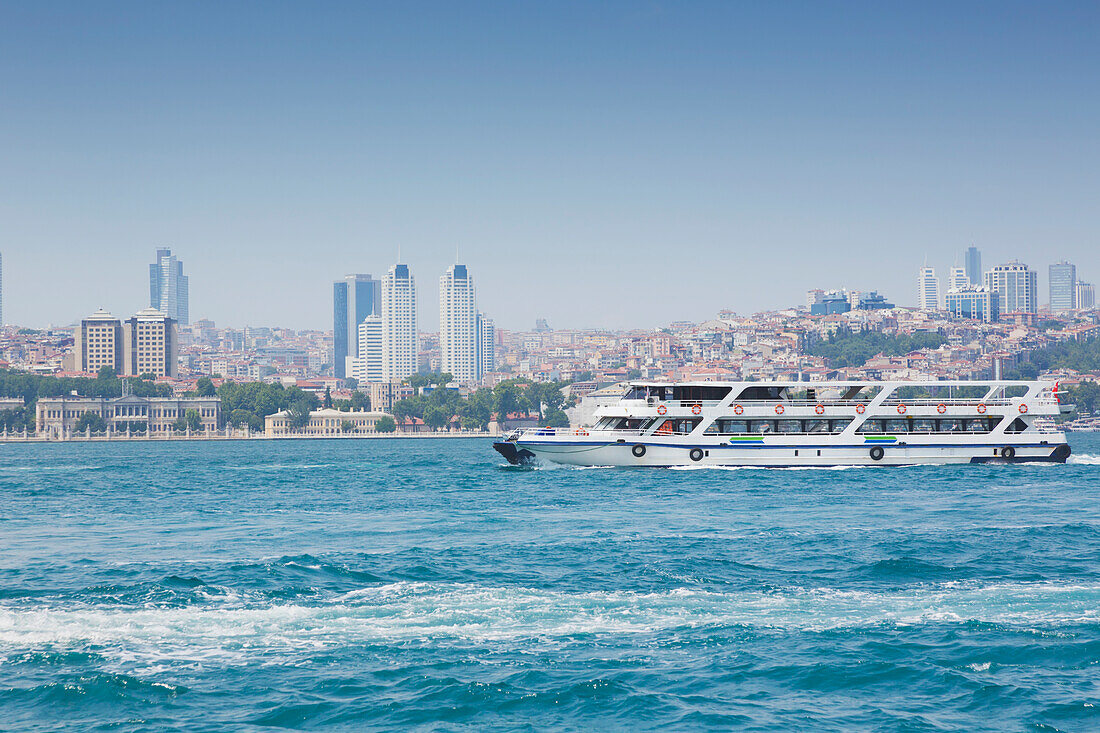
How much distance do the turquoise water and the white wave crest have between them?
6cm

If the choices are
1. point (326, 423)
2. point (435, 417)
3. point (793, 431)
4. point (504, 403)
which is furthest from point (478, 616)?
point (326, 423)

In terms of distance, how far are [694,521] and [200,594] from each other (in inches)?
502

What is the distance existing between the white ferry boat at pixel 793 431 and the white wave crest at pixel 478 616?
24792mm

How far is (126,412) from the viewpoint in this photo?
158 metres

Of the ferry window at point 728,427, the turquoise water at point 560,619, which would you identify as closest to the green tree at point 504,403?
the ferry window at point 728,427

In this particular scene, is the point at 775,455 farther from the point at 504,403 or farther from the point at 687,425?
the point at 504,403

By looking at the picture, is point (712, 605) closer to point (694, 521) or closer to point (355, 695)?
point (355, 695)

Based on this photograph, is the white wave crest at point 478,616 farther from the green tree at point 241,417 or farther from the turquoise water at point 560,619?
the green tree at point 241,417

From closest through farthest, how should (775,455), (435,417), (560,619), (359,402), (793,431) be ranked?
1. (560,619)
2. (775,455)
3. (793,431)
4. (435,417)
5. (359,402)

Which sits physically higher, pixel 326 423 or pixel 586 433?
pixel 586 433

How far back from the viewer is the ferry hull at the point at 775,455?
43.2 m

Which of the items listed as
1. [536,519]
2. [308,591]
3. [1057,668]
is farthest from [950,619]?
[536,519]

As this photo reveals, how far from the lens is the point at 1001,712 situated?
40.4ft

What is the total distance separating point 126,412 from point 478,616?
151 meters
